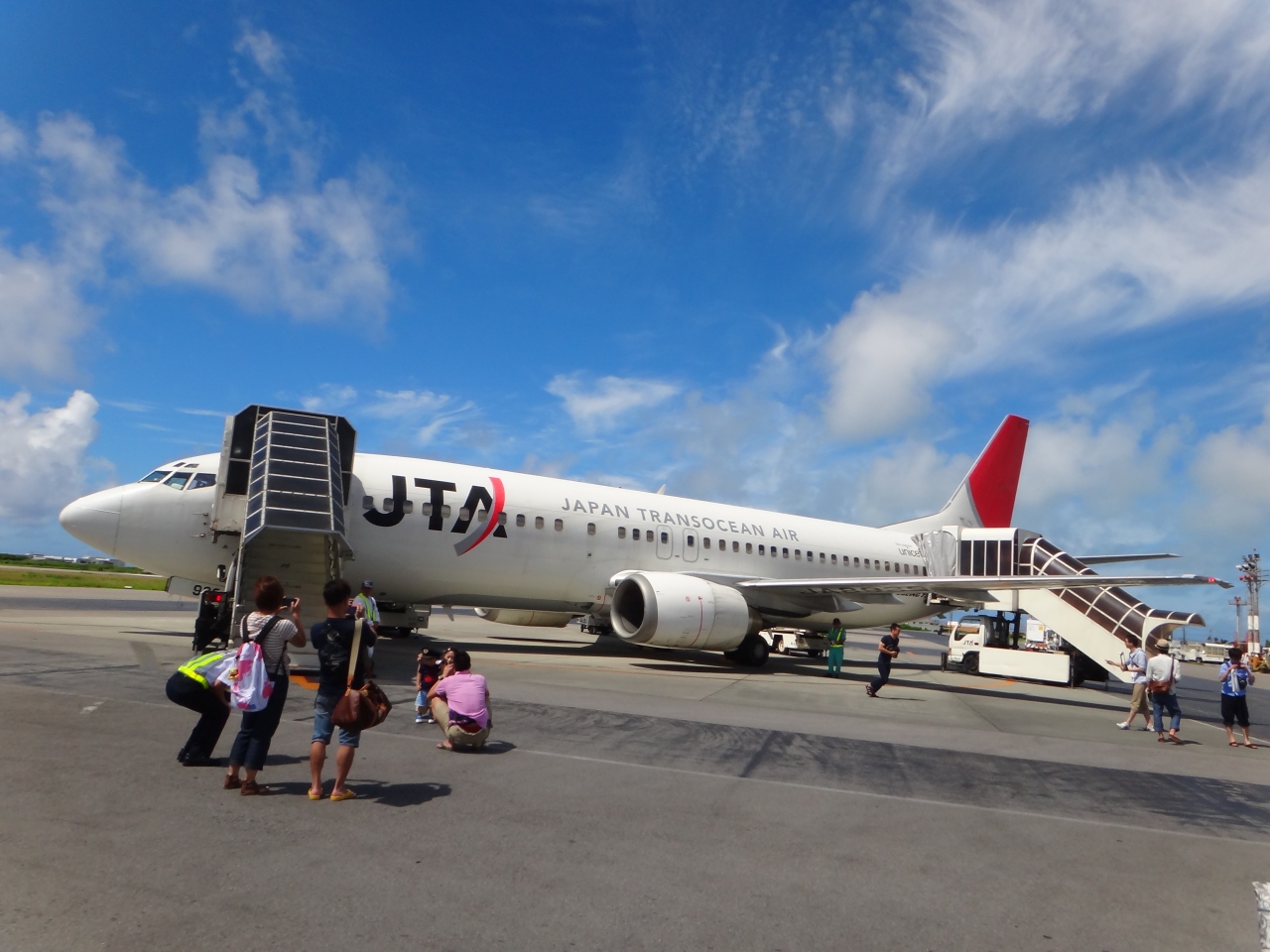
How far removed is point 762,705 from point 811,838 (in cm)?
757

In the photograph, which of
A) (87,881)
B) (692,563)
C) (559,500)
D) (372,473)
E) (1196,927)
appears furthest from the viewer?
(692,563)

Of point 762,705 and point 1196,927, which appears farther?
point 762,705

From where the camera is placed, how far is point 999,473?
31531 millimetres

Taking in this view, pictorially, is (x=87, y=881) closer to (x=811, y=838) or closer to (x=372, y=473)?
(x=811, y=838)

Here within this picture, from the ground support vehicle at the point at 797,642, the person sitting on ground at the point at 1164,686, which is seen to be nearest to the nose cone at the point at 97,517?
the person sitting on ground at the point at 1164,686

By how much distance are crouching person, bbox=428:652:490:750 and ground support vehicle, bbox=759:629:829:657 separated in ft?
64.7

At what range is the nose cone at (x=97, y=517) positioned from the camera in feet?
51.6

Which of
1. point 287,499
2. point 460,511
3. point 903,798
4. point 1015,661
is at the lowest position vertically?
point 903,798

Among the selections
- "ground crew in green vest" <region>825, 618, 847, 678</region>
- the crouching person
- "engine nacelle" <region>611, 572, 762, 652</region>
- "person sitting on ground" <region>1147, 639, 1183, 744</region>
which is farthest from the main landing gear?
the crouching person

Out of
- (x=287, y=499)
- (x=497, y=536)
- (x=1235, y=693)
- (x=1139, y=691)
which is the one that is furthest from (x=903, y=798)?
(x=497, y=536)

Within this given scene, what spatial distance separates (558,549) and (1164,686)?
1213cm

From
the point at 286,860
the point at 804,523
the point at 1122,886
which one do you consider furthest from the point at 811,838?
the point at 804,523

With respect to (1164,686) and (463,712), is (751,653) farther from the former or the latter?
(463,712)

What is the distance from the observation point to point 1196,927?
15.5ft
